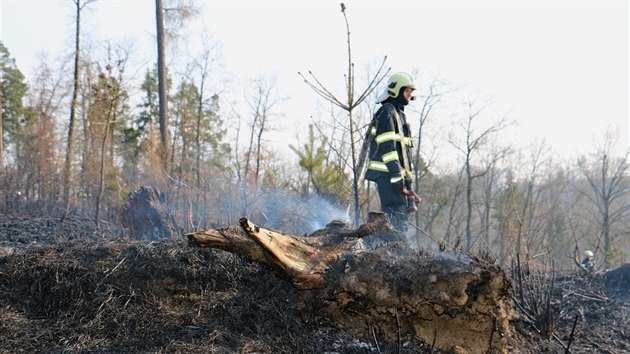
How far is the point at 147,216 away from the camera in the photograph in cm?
680

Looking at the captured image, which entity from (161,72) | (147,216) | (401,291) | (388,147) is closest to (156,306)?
(401,291)

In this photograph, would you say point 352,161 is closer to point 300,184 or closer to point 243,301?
point 243,301

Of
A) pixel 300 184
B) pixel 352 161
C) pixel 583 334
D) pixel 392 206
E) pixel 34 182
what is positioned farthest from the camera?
pixel 34 182

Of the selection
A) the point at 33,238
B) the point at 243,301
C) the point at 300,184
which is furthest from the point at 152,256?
the point at 300,184

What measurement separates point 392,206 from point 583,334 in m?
2.22

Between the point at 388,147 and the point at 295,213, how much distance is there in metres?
3.66

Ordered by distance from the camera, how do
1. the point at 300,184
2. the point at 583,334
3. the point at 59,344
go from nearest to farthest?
1. the point at 59,344
2. the point at 583,334
3. the point at 300,184

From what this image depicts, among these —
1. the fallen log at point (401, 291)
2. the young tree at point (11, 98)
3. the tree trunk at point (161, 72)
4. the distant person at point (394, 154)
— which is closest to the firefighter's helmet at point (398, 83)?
the distant person at point (394, 154)

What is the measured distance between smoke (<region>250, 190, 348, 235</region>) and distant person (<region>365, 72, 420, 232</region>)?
205cm

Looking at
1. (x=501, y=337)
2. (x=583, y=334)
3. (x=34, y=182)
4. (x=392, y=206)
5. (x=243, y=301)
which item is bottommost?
(x=583, y=334)

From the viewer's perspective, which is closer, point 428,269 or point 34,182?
point 428,269

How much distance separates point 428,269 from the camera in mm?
3205

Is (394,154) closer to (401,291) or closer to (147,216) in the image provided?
(401,291)

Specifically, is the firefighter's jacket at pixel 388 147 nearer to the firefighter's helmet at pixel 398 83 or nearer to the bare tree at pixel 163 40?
the firefighter's helmet at pixel 398 83
